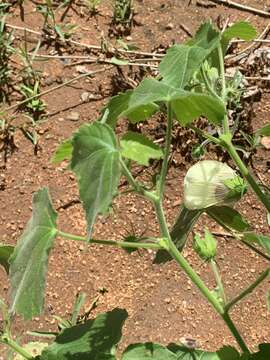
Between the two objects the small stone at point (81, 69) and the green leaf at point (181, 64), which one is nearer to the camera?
the green leaf at point (181, 64)

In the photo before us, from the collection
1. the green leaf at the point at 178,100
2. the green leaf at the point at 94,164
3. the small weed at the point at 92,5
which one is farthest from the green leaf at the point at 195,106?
the small weed at the point at 92,5

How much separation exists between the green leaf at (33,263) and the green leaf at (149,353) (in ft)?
0.90

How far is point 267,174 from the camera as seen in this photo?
2475 mm

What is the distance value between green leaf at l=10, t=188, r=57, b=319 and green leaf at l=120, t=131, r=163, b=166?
18cm

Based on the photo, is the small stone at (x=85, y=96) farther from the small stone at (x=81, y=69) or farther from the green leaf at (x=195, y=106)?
the green leaf at (x=195, y=106)

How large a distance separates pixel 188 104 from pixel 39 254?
1.21 ft

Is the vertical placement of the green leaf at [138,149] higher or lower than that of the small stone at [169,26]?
higher

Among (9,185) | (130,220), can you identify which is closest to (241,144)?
(130,220)

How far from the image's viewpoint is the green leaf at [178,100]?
1199 mm

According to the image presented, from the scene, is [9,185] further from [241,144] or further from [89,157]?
[89,157]

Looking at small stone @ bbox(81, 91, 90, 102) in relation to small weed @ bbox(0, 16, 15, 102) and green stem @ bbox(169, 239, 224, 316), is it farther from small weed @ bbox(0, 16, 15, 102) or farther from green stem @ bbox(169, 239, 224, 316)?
green stem @ bbox(169, 239, 224, 316)

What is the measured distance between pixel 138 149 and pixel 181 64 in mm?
165

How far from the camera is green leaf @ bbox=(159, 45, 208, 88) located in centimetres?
129

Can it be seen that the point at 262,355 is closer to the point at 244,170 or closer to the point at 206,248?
the point at 206,248
